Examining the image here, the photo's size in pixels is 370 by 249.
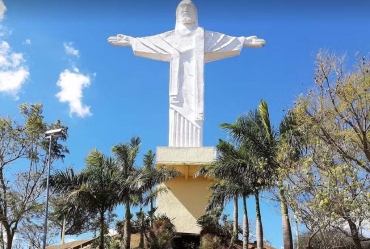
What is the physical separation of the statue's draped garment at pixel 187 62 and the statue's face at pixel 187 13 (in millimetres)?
621

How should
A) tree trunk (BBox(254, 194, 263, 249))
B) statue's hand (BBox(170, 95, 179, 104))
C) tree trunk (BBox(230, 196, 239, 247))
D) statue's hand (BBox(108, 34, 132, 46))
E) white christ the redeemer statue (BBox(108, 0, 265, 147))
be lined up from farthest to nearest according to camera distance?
statue's hand (BBox(108, 34, 132, 46)), statue's hand (BBox(170, 95, 179, 104)), white christ the redeemer statue (BBox(108, 0, 265, 147)), tree trunk (BBox(230, 196, 239, 247)), tree trunk (BBox(254, 194, 263, 249))

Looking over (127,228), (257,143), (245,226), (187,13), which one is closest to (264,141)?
(257,143)

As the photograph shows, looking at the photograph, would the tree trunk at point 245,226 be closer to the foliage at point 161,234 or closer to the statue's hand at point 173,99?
the foliage at point 161,234

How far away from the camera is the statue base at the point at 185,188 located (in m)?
23.9

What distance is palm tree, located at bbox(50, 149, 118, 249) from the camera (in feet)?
64.3

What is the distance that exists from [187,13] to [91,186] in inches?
447

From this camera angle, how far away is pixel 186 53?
86.6 feet

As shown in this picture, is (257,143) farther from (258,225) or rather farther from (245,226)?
(245,226)

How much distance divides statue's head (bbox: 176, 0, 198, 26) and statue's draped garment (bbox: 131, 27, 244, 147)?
1.86ft

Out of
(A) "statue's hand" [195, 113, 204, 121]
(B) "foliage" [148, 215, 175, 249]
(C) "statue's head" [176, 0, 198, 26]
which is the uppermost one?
(C) "statue's head" [176, 0, 198, 26]

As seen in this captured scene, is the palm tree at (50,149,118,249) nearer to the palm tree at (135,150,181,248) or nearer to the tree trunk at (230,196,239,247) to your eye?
the palm tree at (135,150,181,248)

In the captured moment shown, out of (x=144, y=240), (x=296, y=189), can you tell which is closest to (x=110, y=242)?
(x=144, y=240)

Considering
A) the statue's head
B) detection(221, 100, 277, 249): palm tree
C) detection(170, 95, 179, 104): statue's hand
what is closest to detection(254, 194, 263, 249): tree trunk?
detection(221, 100, 277, 249): palm tree

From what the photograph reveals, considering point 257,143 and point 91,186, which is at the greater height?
point 257,143
